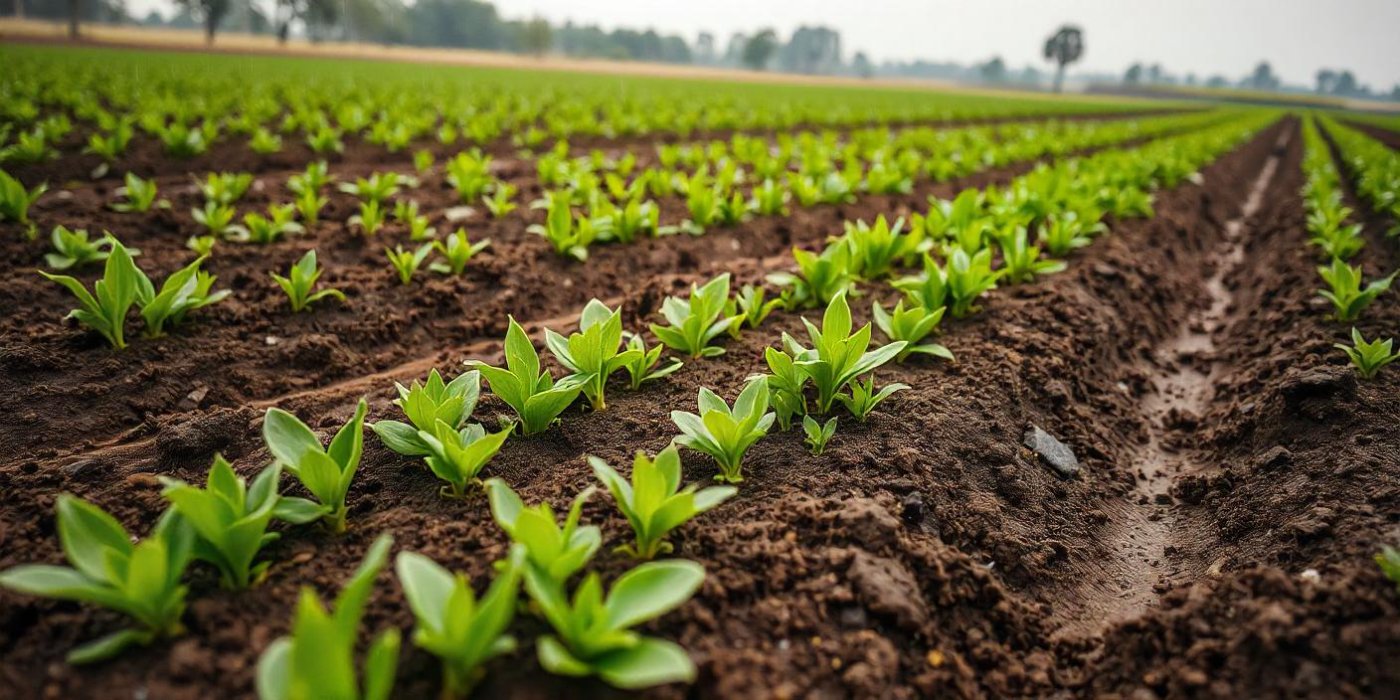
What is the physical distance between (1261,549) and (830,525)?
1792 millimetres

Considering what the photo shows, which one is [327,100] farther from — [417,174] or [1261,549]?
[1261,549]

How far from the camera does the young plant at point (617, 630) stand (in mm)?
1603

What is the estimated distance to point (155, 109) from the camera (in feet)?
40.8

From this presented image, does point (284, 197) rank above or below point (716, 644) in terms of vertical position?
above

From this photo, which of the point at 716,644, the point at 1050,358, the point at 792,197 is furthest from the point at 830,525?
the point at 792,197

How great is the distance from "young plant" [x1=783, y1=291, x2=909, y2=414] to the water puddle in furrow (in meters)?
1.20

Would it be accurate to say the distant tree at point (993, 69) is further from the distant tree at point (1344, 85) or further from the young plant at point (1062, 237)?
the young plant at point (1062, 237)

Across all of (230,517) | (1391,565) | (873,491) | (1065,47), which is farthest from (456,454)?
(1065,47)

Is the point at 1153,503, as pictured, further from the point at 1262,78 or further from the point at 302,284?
the point at 1262,78

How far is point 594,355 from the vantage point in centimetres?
307

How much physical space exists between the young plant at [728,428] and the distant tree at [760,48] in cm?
14172

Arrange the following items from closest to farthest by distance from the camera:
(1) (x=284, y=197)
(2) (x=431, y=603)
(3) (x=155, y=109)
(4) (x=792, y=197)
Result: 1. (2) (x=431, y=603)
2. (1) (x=284, y=197)
3. (4) (x=792, y=197)
4. (3) (x=155, y=109)

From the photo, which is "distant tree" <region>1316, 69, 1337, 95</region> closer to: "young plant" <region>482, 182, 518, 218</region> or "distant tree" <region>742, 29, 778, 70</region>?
"distant tree" <region>742, 29, 778, 70</region>

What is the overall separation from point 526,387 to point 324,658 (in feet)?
5.10
